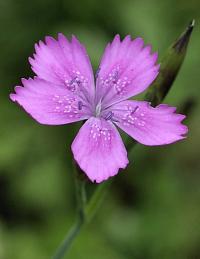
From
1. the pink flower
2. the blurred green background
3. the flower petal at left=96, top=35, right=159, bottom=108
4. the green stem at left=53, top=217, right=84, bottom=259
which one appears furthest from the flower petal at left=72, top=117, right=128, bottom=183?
the blurred green background

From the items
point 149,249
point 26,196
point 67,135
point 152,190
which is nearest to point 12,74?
point 67,135

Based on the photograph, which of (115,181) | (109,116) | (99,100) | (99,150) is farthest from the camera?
(115,181)

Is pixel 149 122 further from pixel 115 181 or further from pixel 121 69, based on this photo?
pixel 115 181

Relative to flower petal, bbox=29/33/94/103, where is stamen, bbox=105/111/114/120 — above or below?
below

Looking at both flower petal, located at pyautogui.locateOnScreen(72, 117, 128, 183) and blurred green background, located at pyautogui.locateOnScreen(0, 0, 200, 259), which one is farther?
blurred green background, located at pyautogui.locateOnScreen(0, 0, 200, 259)

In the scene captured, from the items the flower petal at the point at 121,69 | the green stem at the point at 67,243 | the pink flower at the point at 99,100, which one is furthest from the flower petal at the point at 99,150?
the green stem at the point at 67,243

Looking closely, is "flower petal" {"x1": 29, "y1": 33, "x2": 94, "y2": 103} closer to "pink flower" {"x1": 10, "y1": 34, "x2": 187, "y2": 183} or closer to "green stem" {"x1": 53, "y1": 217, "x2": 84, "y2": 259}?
"pink flower" {"x1": 10, "y1": 34, "x2": 187, "y2": 183}

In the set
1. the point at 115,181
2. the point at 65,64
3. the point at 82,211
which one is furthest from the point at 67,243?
the point at 115,181

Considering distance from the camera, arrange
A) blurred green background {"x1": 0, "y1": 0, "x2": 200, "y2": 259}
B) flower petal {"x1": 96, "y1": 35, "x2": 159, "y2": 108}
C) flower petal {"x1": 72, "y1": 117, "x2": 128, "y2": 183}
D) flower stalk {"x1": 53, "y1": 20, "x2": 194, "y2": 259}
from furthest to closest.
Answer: blurred green background {"x1": 0, "y1": 0, "x2": 200, "y2": 259} < flower petal {"x1": 96, "y1": 35, "x2": 159, "y2": 108} < flower stalk {"x1": 53, "y1": 20, "x2": 194, "y2": 259} < flower petal {"x1": 72, "y1": 117, "x2": 128, "y2": 183}
